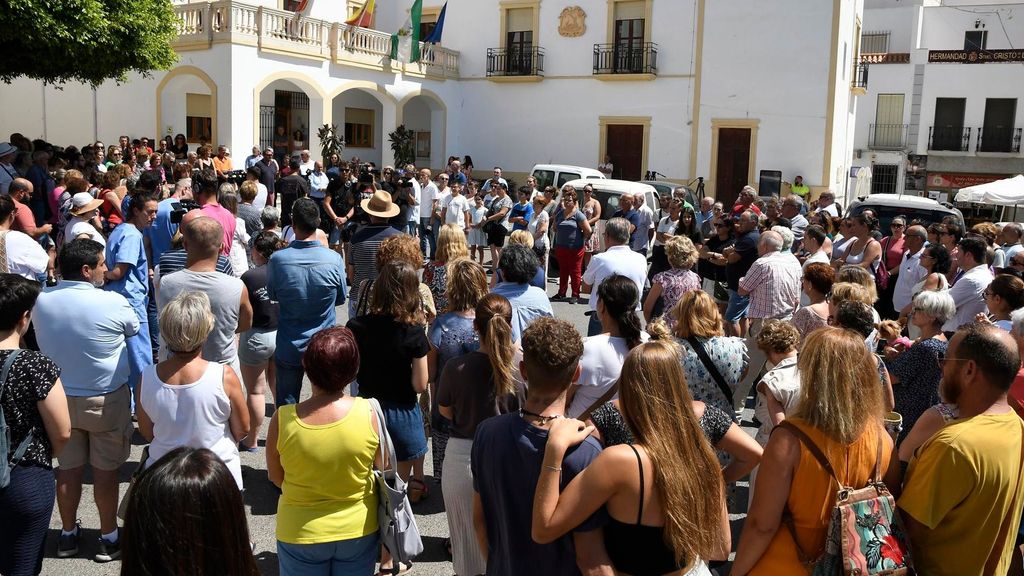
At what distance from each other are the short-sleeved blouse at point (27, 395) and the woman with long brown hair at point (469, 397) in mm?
1650

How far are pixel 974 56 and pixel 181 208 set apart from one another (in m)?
33.1

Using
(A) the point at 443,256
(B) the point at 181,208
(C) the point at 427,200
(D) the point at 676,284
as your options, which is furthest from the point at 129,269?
(C) the point at 427,200

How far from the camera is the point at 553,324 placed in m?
2.90

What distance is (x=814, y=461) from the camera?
2.75 m

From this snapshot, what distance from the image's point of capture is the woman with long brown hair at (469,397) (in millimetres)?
3854

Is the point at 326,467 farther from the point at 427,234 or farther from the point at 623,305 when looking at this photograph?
the point at 427,234

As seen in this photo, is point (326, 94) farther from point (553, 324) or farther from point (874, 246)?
point (553, 324)

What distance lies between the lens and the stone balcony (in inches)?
802

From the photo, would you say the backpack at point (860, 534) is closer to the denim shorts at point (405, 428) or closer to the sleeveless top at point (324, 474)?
the sleeveless top at point (324, 474)

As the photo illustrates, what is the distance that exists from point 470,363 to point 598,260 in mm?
3049

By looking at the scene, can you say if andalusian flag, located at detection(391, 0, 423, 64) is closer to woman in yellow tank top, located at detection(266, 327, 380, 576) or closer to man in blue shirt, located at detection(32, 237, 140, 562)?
man in blue shirt, located at detection(32, 237, 140, 562)

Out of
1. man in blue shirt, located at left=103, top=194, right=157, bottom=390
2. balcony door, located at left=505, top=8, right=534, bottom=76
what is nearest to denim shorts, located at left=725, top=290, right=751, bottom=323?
man in blue shirt, located at left=103, top=194, right=157, bottom=390

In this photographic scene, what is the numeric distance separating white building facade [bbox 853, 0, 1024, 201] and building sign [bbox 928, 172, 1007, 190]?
0.04m

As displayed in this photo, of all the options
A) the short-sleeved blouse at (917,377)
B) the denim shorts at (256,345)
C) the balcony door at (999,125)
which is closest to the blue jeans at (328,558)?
the denim shorts at (256,345)
